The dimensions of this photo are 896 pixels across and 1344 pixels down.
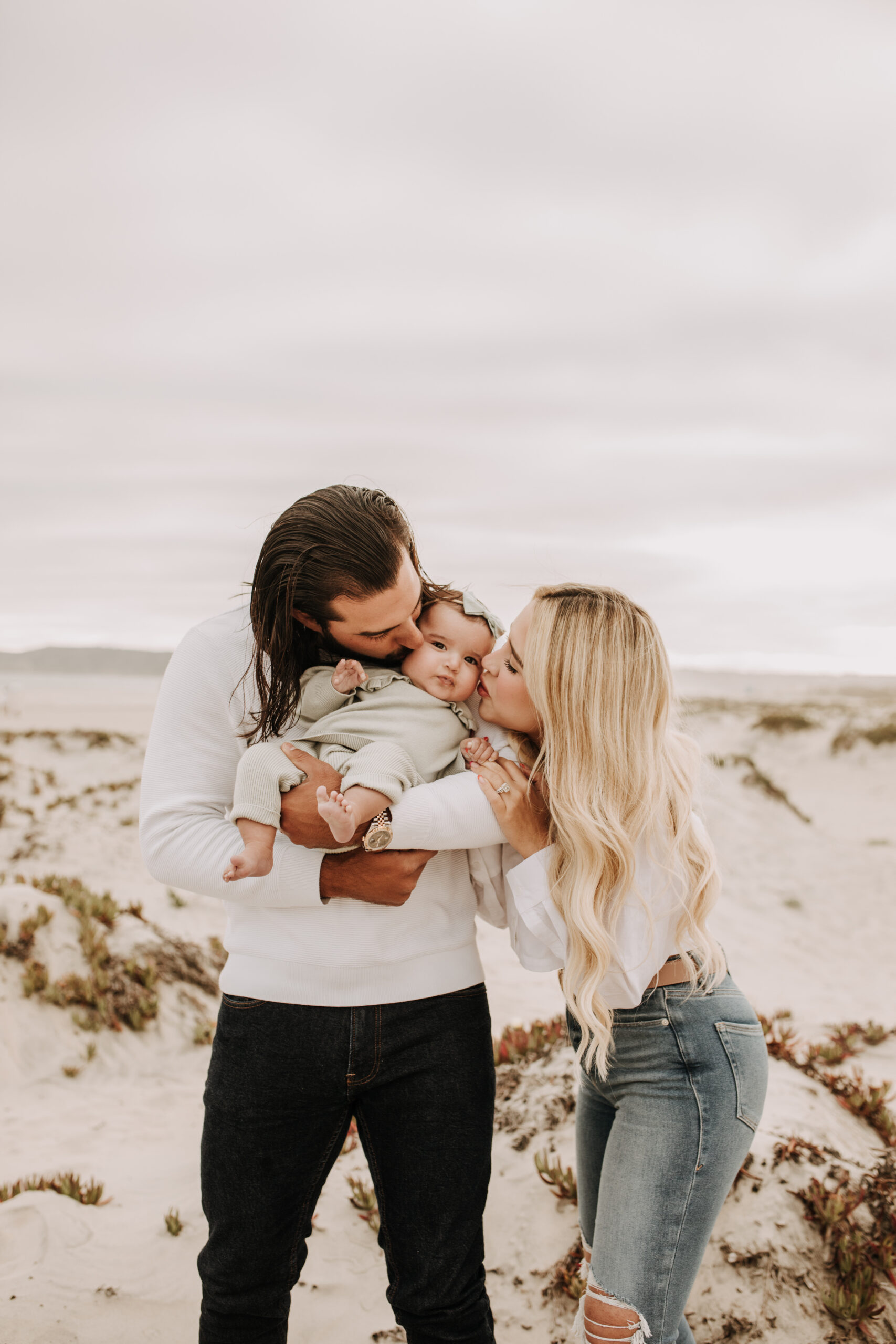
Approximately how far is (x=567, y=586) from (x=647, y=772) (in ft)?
2.13

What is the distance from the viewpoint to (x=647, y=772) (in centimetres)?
263

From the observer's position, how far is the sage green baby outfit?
7.89 feet

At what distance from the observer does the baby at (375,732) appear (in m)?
2.37

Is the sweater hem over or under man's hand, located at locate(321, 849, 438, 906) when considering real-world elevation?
under

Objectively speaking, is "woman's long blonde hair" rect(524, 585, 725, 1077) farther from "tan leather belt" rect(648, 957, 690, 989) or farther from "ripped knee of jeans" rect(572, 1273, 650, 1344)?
"ripped knee of jeans" rect(572, 1273, 650, 1344)

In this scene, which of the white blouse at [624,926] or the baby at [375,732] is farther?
the white blouse at [624,926]

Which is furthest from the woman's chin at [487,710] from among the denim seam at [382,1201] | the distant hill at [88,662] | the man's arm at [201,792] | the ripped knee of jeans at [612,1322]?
the distant hill at [88,662]

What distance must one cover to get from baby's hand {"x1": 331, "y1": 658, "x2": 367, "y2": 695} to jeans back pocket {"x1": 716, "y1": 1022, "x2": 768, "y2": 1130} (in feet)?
5.03

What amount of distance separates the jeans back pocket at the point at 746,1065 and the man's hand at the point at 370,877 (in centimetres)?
109

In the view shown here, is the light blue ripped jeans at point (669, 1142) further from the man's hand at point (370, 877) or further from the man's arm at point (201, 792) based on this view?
the man's arm at point (201, 792)

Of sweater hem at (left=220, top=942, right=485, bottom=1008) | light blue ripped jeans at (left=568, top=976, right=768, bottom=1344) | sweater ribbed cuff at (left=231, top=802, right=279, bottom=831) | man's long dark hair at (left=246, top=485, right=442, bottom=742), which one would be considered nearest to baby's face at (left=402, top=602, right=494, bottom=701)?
man's long dark hair at (left=246, top=485, right=442, bottom=742)

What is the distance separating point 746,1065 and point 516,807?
41.6 inches

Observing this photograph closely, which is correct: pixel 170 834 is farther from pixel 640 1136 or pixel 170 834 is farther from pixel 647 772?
pixel 640 1136

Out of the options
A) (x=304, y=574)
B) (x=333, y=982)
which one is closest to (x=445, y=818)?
(x=333, y=982)
